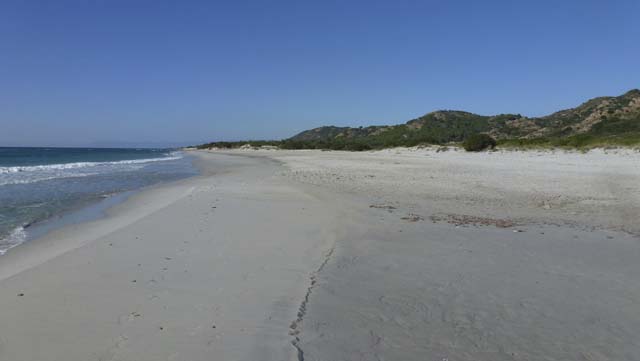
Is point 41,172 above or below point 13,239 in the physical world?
below

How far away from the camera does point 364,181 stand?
21969 millimetres

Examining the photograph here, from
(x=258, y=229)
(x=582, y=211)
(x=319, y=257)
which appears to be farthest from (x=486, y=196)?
(x=319, y=257)

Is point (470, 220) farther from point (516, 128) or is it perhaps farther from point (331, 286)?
point (516, 128)

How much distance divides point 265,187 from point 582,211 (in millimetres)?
11881

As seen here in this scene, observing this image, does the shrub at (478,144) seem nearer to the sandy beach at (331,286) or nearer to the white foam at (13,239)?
the sandy beach at (331,286)

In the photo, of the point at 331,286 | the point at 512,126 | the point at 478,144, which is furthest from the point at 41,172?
the point at 512,126

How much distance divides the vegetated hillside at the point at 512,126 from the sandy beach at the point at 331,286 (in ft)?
129

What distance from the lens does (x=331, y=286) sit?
21.1ft

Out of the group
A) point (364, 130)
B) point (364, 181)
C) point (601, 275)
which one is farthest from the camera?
point (364, 130)

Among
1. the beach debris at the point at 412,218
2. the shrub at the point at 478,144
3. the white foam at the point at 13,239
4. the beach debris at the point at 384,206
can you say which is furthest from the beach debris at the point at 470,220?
the shrub at the point at 478,144

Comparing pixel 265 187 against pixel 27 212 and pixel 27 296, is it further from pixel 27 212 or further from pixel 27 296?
pixel 27 296

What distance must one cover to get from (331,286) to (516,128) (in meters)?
97.7

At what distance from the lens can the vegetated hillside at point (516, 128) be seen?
5688cm

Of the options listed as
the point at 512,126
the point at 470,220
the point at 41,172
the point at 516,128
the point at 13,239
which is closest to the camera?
the point at 13,239
